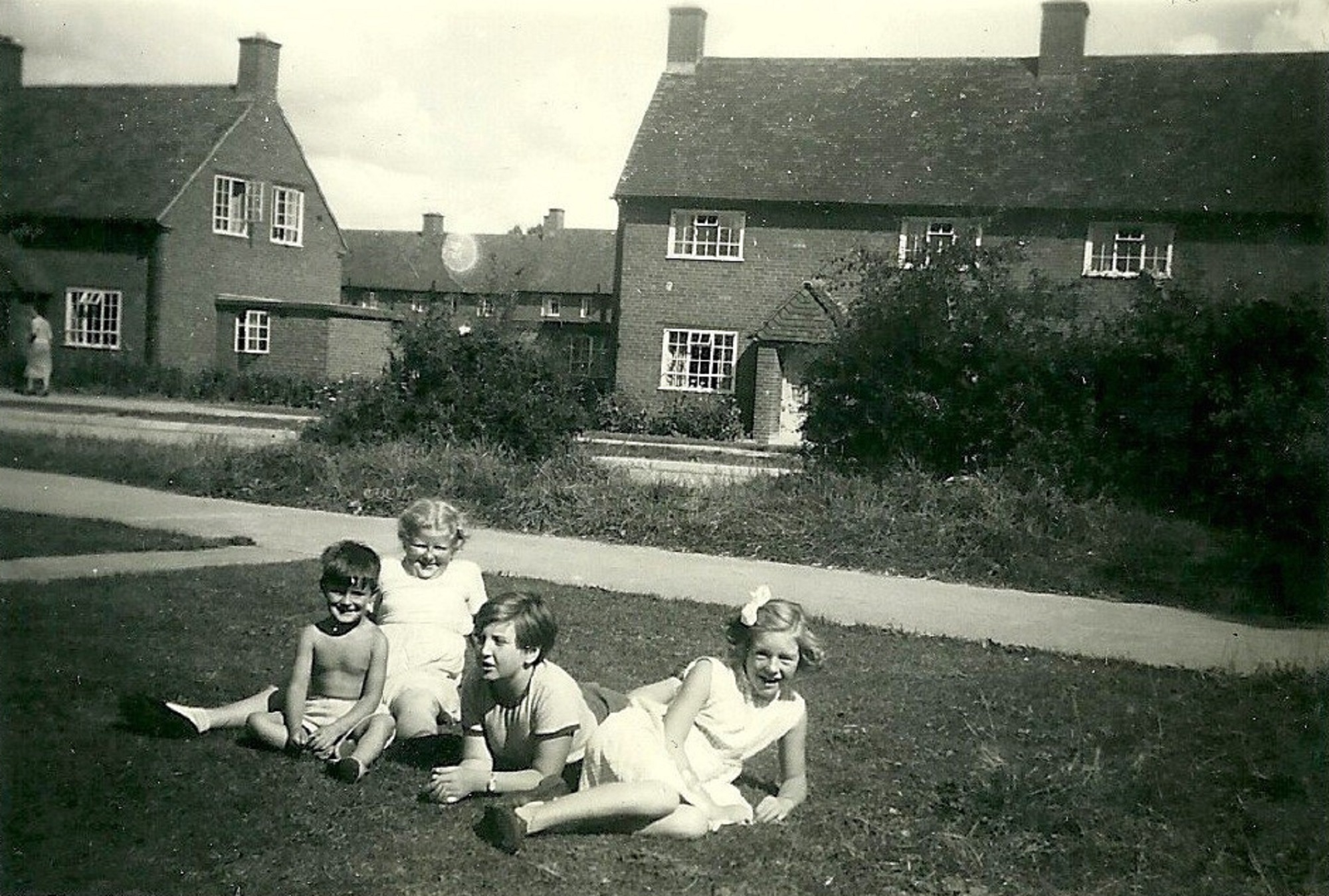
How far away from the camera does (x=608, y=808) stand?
170 inches

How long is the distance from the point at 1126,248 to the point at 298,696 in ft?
87.3

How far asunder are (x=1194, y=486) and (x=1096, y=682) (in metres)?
5.86

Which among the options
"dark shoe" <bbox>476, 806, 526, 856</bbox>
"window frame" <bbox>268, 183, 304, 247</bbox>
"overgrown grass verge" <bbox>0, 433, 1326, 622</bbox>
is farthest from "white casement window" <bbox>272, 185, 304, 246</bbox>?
"dark shoe" <bbox>476, 806, 526, 856</bbox>

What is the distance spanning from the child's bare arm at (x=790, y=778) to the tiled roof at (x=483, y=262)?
196 ft

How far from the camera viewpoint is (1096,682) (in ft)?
23.1

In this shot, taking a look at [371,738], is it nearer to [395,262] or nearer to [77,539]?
[77,539]

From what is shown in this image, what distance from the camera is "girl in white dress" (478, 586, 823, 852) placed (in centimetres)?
Answer: 436

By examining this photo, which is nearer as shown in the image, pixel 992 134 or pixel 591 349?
pixel 992 134

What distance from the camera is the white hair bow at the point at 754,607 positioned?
465 centimetres

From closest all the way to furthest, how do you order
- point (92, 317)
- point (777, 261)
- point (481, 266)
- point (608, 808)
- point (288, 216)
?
point (608, 808) < point (777, 261) < point (92, 317) < point (288, 216) < point (481, 266)

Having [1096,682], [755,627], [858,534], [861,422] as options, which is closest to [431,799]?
[755,627]

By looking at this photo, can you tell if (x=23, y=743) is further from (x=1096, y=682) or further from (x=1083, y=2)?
(x=1083, y=2)

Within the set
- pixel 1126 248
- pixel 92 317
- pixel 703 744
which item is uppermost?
pixel 1126 248

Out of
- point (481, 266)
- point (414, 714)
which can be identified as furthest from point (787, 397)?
point (481, 266)
